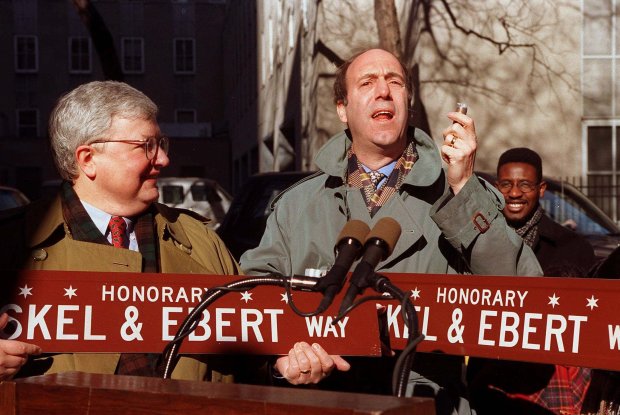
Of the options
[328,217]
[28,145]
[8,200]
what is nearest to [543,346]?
[328,217]

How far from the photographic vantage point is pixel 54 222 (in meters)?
4.04

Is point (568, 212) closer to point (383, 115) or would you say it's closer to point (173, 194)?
point (383, 115)

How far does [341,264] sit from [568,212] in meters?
8.63

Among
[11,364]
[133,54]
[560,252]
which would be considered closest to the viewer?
[11,364]

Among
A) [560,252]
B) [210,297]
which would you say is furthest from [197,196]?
[210,297]

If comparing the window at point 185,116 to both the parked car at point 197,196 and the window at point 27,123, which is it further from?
the parked car at point 197,196

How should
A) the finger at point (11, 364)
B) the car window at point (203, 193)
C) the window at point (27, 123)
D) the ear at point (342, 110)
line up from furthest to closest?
the window at point (27, 123) < the car window at point (203, 193) < the ear at point (342, 110) < the finger at point (11, 364)

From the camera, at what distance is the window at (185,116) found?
5891cm

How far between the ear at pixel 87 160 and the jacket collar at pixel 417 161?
31.2 inches

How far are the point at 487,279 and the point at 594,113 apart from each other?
18456mm

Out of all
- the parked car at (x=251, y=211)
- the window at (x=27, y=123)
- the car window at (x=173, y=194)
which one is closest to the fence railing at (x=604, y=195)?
the car window at (x=173, y=194)

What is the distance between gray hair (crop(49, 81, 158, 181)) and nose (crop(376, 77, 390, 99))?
80 cm

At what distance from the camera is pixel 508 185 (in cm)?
698

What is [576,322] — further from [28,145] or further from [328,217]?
[28,145]
